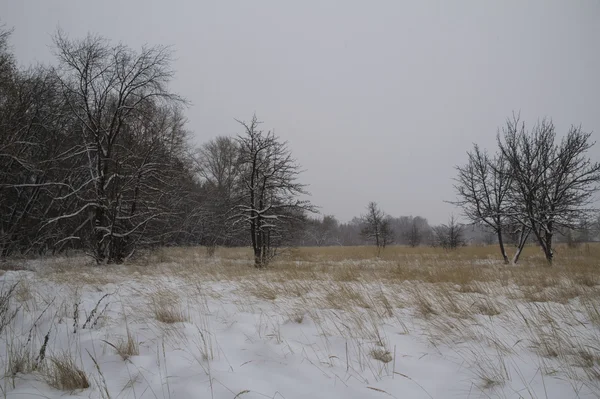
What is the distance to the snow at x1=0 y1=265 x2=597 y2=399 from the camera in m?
1.76

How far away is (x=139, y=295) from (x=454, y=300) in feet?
17.7

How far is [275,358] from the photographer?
220 cm

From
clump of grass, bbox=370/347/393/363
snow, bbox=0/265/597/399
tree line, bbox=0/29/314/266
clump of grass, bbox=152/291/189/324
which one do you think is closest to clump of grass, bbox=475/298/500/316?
snow, bbox=0/265/597/399

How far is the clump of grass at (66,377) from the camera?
72.6 inches

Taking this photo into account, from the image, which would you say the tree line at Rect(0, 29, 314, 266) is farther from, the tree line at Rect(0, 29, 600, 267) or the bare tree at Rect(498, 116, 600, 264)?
the bare tree at Rect(498, 116, 600, 264)

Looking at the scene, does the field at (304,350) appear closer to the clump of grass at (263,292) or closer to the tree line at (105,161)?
the clump of grass at (263,292)

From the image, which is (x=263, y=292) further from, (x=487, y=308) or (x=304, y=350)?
(x=487, y=308)

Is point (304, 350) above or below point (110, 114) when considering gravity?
below

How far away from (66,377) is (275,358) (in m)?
1.64

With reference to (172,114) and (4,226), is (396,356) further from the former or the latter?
(4,226)

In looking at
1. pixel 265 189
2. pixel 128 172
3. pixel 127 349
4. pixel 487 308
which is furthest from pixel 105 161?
pixel 487 308

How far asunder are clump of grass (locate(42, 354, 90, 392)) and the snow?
6 cm

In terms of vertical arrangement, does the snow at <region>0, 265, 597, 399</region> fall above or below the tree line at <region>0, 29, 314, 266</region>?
below

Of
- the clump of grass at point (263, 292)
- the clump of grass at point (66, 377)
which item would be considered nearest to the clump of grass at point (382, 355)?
the clump of grass at point (263, 292)
